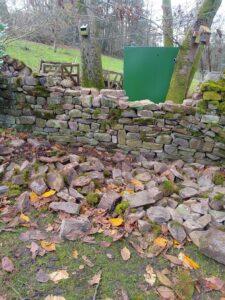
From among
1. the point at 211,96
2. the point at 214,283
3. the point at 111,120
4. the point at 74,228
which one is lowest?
the point at 214,283

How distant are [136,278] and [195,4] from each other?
281 inches

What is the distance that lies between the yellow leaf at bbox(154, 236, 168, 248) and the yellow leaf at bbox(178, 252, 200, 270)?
0.18 m

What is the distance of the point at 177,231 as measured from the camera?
3354 mm

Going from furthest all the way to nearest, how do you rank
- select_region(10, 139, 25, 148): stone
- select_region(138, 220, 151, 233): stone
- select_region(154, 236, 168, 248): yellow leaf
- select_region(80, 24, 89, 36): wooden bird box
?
select_region(80, 24, 89, 36): wooden bird box < select_region(10, 139, 25, 148): stone < select_region(138, 220, 151, 233): stone < select_region(154, 236, 168, 248): yellow leaf

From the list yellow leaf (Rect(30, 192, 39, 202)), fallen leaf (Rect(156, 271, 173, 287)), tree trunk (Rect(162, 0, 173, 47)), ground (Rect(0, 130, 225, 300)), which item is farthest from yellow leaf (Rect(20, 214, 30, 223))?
tree trunk (Rect(162, 0, 173, 47))

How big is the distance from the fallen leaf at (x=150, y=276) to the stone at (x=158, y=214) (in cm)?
60

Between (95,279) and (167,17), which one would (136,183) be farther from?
(167,17)

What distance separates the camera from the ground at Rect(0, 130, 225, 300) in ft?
8.91

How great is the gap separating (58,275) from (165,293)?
0.93 m

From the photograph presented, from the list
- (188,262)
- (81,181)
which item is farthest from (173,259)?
(81,181)

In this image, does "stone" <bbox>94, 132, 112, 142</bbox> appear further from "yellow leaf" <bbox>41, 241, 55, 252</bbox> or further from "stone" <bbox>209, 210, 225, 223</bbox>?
"yellow leaf" <bbox>41, 241, 55, 252</bbox>

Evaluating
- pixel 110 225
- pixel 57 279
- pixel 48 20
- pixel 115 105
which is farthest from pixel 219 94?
pixel 48 20

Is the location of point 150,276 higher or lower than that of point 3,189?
lower

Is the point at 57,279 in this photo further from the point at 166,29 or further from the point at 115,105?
the point at 166,29
